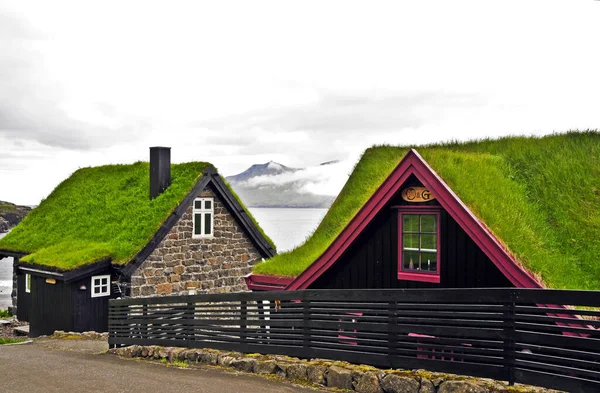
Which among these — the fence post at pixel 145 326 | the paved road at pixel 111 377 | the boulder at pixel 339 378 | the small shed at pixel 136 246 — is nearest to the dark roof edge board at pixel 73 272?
the small shed at pixel 136 246

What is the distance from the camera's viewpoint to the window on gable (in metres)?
11.0

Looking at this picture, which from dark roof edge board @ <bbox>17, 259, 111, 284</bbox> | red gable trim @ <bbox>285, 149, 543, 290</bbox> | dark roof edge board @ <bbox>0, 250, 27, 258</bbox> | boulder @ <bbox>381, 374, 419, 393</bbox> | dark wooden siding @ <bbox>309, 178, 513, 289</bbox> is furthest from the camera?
dark roof edge board @ <bbox>0, 250, 27, 258</bbox>

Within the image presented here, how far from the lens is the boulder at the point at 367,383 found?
863 centimetres

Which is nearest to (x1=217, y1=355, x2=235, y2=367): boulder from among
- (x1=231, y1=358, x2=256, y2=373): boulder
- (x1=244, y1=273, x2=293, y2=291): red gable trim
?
(x1=231, y1=358, x2=256, y2=373): boulder

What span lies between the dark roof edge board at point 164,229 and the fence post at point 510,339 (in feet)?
58.4

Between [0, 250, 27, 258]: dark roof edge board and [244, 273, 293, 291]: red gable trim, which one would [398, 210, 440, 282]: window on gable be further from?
[0, 250, 27, 258]: dark roof edge board

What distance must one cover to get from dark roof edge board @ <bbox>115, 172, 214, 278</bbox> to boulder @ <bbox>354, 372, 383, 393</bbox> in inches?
631

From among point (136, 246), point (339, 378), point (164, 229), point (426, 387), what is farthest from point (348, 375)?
point (164, 229)

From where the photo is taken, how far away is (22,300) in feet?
94.1

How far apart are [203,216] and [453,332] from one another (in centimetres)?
1871

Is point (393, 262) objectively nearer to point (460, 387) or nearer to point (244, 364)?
point (244, 364)

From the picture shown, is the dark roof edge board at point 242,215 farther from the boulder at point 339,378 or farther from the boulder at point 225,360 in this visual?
the boulder at point 339,378

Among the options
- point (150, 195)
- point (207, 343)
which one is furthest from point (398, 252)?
point (150, 195)

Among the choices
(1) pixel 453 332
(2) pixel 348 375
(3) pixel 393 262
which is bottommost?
(2) pixel 348 375
